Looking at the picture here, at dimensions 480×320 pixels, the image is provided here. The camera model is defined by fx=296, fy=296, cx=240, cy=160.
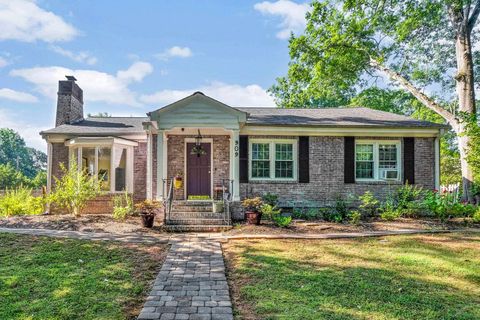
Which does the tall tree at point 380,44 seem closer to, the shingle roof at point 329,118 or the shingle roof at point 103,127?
the shingle roof at point 329,118

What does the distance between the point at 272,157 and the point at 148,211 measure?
190 inches

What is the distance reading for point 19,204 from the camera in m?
11.4

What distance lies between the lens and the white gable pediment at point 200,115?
31.6ft

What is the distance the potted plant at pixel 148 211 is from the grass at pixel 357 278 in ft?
9.74

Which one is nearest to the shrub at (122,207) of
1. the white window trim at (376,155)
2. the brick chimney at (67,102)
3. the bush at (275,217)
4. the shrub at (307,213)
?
the bush at (275,217)

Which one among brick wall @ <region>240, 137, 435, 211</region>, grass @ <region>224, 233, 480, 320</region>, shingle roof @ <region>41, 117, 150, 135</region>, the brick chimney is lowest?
grass @ <region>224, 233, 480, 320</region>

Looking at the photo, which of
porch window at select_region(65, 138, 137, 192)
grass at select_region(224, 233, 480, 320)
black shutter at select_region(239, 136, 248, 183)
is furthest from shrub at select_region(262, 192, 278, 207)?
porch window at select_region(65, 138, 137, 192)

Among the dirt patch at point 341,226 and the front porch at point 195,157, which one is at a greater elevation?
the front porch at point 195,157

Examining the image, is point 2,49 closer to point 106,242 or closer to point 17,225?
point 17,225

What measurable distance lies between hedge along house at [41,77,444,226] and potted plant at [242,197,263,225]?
1221 millimetres

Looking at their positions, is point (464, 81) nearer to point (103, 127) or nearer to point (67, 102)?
point (103, 127)

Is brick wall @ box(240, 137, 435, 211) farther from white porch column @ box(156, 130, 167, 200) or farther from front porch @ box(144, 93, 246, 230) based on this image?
white porch column @ box(156, 130, 167, 200)

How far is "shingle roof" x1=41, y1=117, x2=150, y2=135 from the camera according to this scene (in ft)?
38.9

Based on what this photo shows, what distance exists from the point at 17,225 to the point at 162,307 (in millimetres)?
7303
